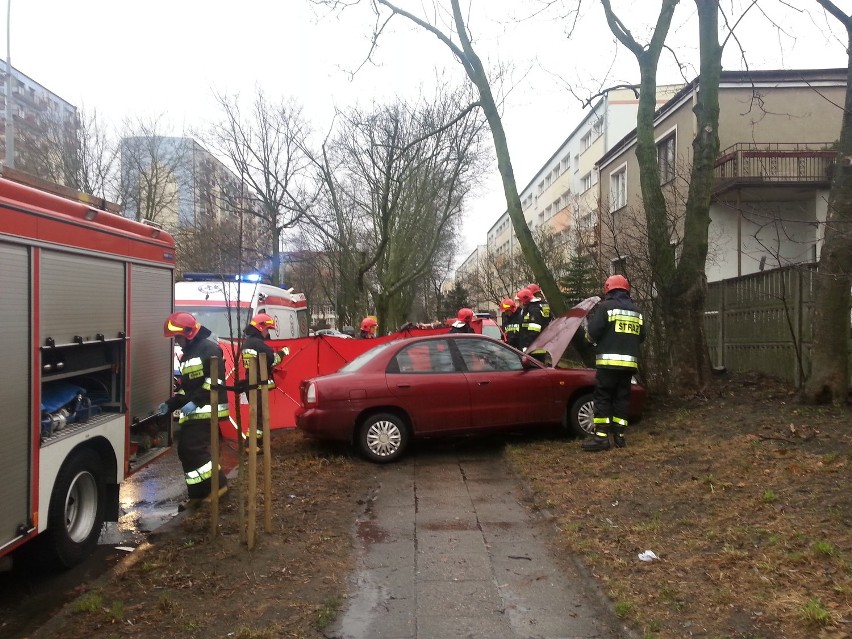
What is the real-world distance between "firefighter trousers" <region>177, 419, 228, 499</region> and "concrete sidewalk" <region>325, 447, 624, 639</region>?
146 cm

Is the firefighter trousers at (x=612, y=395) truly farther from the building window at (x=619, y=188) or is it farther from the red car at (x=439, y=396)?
the building window at (x=619, y=188)

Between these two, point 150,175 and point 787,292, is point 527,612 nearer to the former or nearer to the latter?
point 787,292

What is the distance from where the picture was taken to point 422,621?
3.74m

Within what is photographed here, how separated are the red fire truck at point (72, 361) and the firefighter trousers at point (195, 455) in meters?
0.34

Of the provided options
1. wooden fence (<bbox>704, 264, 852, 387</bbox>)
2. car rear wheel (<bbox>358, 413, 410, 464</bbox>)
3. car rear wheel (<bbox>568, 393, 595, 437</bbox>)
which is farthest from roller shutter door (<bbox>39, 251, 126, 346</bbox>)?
wooden fence (<bbox>704, 264, 852, 387</bbox>)

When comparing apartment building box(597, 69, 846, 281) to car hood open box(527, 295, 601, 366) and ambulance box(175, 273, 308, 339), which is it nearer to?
car hood open box(527, 295, 601, 366)

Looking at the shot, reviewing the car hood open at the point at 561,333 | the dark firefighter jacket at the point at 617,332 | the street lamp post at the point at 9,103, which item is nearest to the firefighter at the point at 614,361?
the dark firefighter jacket at the point at 617,332

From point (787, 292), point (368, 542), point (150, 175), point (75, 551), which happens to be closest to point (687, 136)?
point (787, 292)

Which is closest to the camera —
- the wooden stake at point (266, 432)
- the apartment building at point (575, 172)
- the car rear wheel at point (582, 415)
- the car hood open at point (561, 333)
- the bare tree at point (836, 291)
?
the wooden stake at point (266, 432)

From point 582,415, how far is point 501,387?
109cm

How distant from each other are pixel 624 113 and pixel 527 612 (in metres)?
39.0

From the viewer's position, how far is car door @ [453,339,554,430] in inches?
314

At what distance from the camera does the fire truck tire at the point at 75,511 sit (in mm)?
4496

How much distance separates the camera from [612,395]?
768 cm
